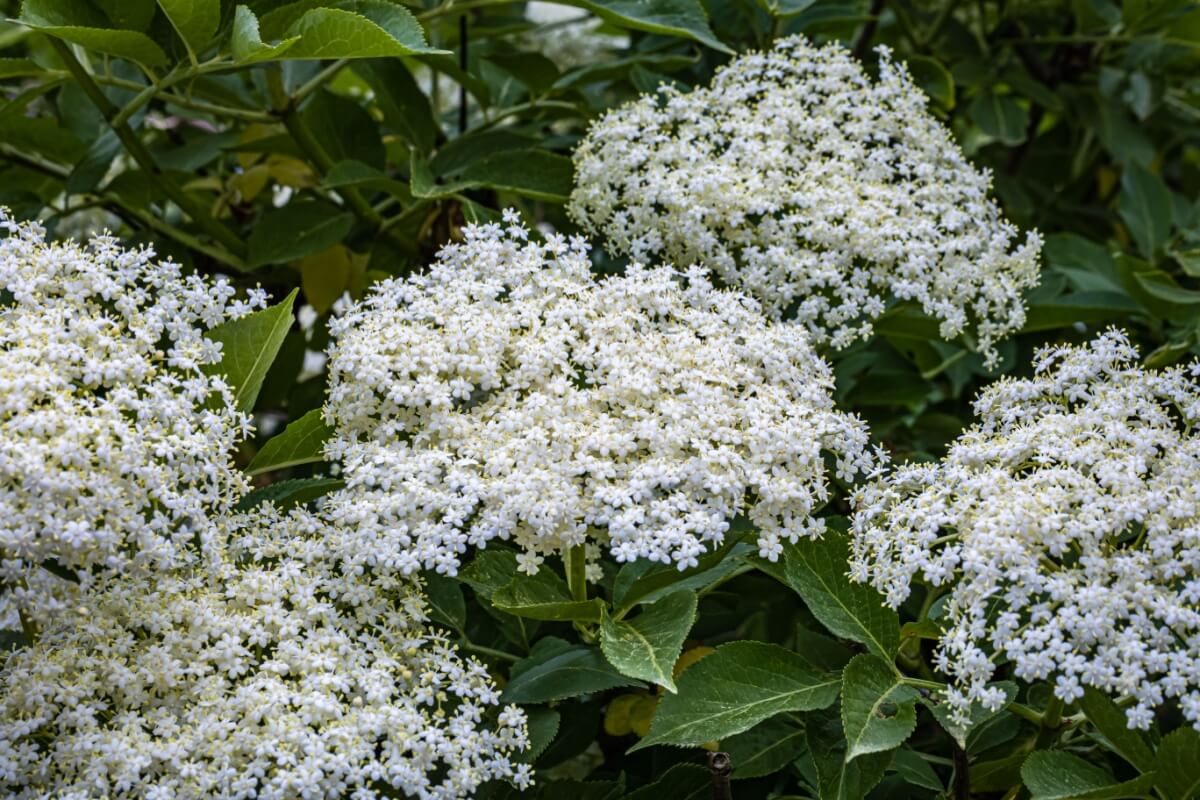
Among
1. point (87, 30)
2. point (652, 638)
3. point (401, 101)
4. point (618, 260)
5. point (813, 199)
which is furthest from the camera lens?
point (401, 101)

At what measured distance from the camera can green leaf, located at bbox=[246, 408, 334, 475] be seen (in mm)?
1864

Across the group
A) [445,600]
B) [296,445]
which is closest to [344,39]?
[296,445]

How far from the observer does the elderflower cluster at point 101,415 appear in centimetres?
143

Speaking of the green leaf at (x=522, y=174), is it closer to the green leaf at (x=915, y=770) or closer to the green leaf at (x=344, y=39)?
the green leaf at (x=344, y=39)

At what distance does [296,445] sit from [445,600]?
1.06 ft

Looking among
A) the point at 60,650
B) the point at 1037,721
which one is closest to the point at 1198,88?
the point at 1037,721

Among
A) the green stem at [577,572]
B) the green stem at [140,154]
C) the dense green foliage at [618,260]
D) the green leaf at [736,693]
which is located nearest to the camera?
the green leaf at [736,693]

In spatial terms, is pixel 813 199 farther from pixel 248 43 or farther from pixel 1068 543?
pixel 248 43

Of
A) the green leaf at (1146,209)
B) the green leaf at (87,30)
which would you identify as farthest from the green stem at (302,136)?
the green leaf at (1146,209)

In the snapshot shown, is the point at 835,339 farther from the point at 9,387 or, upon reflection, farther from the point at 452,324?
the point at 9,387

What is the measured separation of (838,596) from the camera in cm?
171

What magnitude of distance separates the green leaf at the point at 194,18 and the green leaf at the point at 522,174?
43 centimetres

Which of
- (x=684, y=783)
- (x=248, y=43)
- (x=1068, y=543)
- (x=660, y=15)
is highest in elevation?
(x=248, y=43)

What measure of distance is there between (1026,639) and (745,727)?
34 centimetres
